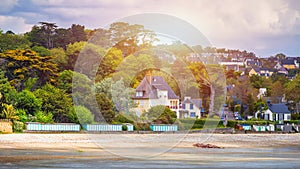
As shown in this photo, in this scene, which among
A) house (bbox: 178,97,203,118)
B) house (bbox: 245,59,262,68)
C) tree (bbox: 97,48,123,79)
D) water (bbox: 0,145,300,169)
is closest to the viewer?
water (bbox: 0,145,300,169)

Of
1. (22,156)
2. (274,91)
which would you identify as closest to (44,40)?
(274,91)

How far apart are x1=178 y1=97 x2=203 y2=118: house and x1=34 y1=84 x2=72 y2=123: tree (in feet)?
34.4

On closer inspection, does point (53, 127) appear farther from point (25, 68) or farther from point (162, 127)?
point (25, 68)

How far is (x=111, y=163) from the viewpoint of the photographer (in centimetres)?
2638

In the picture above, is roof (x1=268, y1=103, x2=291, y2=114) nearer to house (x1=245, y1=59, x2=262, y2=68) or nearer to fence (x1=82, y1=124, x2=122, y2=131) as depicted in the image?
fence (x1=82, y1=124, x2=122, y2=131)

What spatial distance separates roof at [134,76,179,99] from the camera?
5275cm

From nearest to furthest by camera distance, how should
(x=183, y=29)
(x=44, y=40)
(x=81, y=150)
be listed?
(x=81, y=150) → (x=183, y=29) → (x=44, y=40)

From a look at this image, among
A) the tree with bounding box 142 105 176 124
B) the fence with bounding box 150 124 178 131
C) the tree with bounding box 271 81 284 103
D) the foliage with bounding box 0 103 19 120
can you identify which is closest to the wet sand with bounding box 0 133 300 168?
the foliage with bounding box 0 103 19 120

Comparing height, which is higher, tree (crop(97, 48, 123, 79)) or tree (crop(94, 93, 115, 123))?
tree (crop(97, 48, 123, 79))

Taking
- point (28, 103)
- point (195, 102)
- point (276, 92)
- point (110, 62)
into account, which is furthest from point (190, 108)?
point (276, 92)

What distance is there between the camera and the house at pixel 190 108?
56.9 m

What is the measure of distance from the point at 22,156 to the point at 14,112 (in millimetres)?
18391

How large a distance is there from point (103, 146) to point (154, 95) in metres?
17.7

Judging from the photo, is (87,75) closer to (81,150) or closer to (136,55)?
(136,55)
